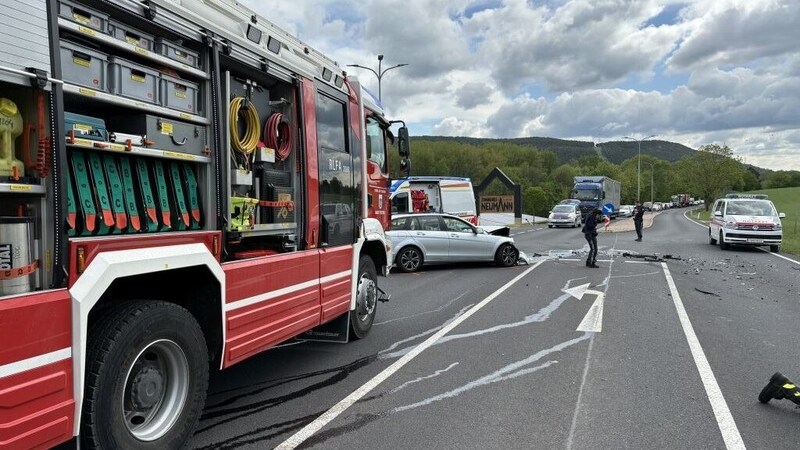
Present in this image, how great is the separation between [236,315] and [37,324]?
154cm

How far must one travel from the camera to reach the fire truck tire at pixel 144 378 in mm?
2896

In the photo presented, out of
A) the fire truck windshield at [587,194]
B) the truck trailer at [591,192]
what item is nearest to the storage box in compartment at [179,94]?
the truck trailer at [591,192]

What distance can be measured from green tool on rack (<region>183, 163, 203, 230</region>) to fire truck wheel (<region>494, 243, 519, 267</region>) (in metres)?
11.6

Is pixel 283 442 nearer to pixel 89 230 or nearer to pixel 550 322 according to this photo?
pixel 89 230

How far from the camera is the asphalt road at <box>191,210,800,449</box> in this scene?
159 inches

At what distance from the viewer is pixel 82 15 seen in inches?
115

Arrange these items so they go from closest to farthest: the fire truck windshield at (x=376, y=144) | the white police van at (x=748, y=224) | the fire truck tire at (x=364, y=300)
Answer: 1. the fire truck tire at (x=364, y=300)
2. the fire truck windshield at (x=376, y=144)
3. the white police van at (x=748, y=224)

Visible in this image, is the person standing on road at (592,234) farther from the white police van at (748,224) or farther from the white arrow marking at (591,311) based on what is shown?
the white police van at (748,224)

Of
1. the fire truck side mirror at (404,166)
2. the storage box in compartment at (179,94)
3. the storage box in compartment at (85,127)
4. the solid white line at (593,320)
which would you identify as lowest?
the solid white line at (593,320)

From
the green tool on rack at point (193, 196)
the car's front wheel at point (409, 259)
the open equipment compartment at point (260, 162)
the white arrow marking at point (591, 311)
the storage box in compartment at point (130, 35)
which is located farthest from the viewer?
the car's front wheel at point (409, 259)

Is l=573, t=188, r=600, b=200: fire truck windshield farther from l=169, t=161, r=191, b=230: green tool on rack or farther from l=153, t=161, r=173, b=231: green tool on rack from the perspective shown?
l=153, t=161, r=173, b=231: green tool on rack

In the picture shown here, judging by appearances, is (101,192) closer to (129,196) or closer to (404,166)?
(129,196)

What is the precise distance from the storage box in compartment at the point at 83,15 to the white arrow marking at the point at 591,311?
21.0ft

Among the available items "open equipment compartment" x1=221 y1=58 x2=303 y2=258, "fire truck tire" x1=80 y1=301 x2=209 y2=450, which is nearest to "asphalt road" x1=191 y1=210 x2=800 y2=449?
"fire truck tire" x1=80 y1=301 x2=209 y2=450
